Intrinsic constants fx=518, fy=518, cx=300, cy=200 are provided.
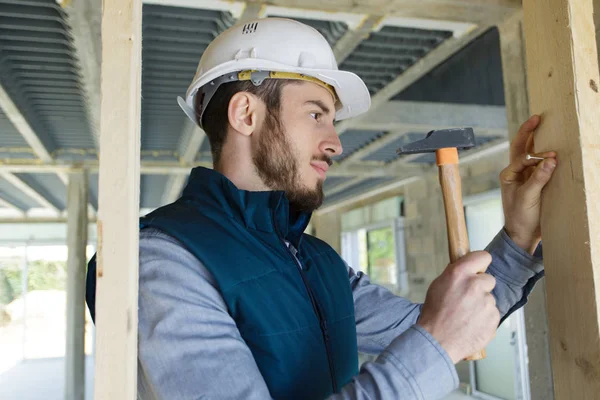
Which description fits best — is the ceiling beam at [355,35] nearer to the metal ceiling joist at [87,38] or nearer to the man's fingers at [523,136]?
the metal ceiling joist at [87,38]

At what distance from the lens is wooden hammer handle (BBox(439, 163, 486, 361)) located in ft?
3.47

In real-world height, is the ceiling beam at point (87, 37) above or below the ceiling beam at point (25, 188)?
above

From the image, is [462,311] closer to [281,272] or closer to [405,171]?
[281,272]

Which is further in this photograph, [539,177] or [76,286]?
[76,286]

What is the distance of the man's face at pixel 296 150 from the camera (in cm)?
132

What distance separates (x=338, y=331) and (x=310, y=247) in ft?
0.88

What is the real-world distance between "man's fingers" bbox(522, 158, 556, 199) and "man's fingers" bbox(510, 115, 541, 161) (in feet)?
0.29

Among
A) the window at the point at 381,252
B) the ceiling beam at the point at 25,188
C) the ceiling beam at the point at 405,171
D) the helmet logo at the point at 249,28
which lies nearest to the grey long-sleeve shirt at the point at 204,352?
the helmet logo at the point at 249,28

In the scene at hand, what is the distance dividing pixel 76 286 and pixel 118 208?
5799mm

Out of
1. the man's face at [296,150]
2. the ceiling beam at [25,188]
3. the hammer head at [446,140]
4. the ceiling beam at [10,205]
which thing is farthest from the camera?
the ceiling beam at [10,205]

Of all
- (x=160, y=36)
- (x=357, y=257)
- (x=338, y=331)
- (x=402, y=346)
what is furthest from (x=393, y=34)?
(x=357, y=257)

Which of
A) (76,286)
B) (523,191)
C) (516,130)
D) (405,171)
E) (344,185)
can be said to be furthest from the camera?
(344,185)

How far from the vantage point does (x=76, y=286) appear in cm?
591

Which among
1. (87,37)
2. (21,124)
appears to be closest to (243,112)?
(87,37)
